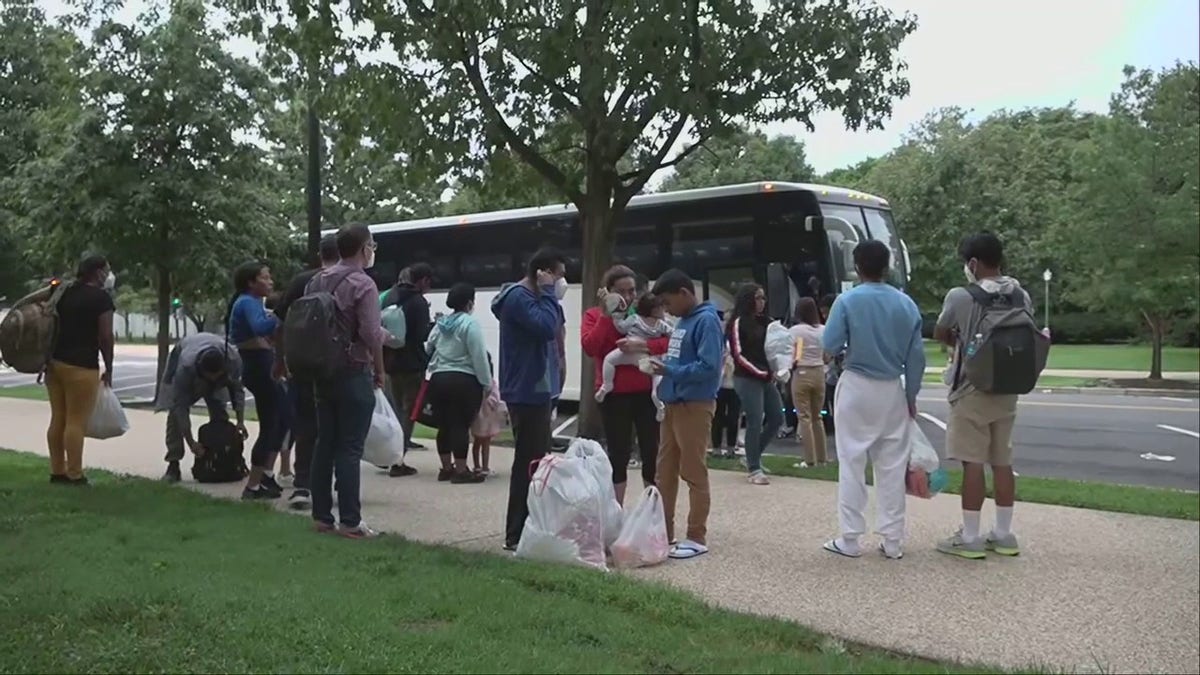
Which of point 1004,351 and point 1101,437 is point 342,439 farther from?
point 1101,437

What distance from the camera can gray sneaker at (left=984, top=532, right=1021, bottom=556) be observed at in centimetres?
623

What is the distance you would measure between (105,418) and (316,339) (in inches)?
124

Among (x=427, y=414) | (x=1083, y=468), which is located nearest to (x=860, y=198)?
(x=1083, y=468)

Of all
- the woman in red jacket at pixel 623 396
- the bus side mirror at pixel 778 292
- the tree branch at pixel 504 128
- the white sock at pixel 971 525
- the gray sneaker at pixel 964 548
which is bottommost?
the gray sneaker at pixel 964 548

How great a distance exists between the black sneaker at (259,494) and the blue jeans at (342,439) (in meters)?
1.56

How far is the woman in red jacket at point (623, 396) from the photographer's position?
6484 mm

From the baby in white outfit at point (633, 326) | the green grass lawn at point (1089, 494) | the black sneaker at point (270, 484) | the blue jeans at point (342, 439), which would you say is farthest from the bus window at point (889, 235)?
the blue jeans at point (342, 439)

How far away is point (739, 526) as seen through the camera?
7.02m

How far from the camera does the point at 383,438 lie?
754 centimetres

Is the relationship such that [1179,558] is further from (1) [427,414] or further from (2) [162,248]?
(2) [162,248]

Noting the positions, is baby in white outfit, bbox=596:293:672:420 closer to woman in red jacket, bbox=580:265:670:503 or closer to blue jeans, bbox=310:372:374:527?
woman in red jacket, bbox=580:265:670:503

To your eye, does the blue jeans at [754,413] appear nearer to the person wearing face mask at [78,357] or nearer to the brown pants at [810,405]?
the brown pants at [810,405]

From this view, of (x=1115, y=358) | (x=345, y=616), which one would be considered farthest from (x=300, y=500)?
(x=1115, y=358)

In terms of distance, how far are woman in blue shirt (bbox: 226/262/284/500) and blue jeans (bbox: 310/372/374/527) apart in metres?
1.60
